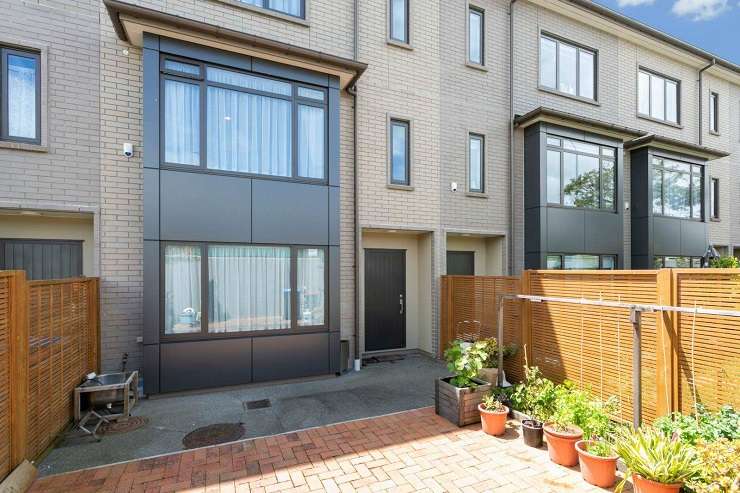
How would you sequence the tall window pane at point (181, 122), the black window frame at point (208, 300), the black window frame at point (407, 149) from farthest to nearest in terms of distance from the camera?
1. the black window frame at point (407, 149)
2. the tall window pane at point (181, 122)
3. the black window frame at point (208, 300)

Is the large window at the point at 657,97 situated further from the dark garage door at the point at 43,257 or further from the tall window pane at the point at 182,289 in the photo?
the dark garage door at the point at 43,257

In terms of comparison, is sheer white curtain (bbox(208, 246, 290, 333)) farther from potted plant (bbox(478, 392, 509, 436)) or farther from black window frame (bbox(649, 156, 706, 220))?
black window frame (bbox(649, 156, 706, 220))

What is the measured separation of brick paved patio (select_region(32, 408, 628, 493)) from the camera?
3322 mm

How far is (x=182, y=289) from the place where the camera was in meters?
5.73

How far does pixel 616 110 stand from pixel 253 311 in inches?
465

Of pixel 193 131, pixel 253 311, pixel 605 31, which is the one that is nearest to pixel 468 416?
pixel 253 311

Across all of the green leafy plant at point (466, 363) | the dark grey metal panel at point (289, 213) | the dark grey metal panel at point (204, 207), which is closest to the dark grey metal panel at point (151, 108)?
the dark grey metal panel at point (204, 207)

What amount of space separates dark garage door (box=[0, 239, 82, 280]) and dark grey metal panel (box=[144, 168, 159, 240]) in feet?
5.39

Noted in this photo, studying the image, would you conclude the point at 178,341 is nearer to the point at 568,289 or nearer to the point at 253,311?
the point at 253,311

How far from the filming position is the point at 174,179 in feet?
18.5

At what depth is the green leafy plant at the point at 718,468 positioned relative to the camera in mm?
2514

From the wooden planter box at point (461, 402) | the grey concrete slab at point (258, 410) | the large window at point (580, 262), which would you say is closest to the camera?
the grey concrete slab at point (258, 410)

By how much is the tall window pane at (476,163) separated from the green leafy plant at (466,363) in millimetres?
5171

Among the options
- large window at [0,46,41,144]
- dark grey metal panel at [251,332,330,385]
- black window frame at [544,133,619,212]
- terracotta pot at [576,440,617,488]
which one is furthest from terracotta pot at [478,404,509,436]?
large window at [0,46,41,144]
